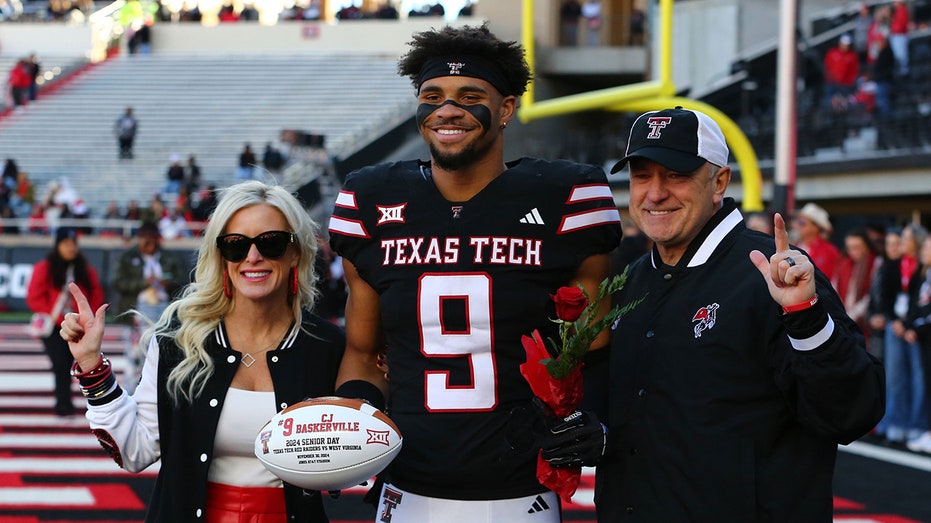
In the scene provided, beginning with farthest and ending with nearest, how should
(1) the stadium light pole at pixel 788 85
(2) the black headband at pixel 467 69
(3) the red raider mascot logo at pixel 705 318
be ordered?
1. (1) the stadium light pole at pixel 788 85
2. (2) the black headband at pixel 467 69
3. (3) the red raider mascot logo at pixel 705 318

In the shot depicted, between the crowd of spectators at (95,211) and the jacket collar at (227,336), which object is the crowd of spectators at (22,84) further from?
the jacket collar at (227,336)

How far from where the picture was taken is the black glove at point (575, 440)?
310 centimetres

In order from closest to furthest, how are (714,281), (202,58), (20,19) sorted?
(714,281), (202,58), (20,19)

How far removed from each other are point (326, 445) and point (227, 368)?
555mm

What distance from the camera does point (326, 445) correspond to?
3.20 meters

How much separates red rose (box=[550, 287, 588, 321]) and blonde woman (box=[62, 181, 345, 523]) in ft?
2.85

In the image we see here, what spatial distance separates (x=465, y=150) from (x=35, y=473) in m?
5.16

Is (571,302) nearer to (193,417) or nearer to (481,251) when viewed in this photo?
(481,251)

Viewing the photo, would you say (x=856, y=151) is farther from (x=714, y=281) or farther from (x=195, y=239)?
(x=714, y=281)

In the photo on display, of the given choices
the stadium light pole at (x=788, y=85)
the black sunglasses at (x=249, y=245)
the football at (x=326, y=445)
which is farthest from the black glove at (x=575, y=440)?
the stadium light pole at (x=788, y=85)

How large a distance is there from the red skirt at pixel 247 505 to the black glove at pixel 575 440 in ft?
2.83

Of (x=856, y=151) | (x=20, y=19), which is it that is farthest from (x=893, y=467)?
(x=20, y=19)

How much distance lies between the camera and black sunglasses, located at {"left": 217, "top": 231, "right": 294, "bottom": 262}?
11.9 feet

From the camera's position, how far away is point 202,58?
1294 inches
